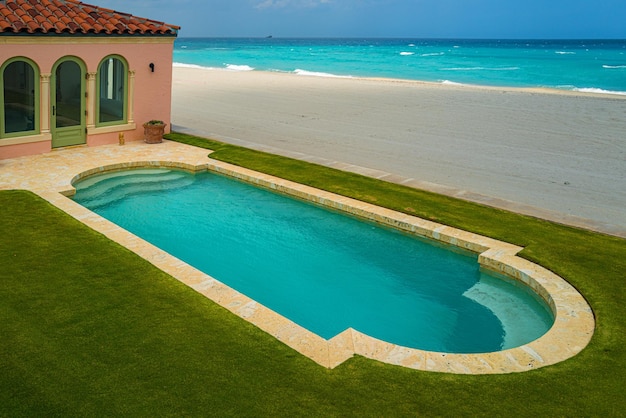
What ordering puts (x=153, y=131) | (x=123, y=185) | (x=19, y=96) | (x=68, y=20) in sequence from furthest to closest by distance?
(x=153, y=131)
(x=68, y=20)
(x=19, y=96)
(x=123, y=185)

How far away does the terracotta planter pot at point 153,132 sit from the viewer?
18.2 metres

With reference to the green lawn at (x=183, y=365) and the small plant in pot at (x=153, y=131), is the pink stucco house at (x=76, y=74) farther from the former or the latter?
the green lawn at (x=183, y=365)

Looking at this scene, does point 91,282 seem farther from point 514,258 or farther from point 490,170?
point 490,170

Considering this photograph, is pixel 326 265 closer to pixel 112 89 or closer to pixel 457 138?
pixel 112 89

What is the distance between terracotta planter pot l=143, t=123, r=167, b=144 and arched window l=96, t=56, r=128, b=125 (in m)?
0.79

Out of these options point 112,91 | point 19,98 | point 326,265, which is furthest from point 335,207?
point 19,98

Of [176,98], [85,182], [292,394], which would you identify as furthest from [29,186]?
[176,98]

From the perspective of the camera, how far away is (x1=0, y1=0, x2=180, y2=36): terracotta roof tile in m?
15.4

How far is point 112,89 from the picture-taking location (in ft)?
58.3

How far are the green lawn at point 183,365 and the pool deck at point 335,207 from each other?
0.72 feet

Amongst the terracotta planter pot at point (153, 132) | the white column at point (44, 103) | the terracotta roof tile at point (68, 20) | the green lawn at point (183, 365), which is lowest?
the green lawn at point (183, 365)

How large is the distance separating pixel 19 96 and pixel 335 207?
8.86m

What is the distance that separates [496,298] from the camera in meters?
10.1

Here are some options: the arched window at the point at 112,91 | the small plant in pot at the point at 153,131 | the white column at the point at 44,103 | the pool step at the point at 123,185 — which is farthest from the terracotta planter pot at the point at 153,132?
the white column at the point at 44,103
